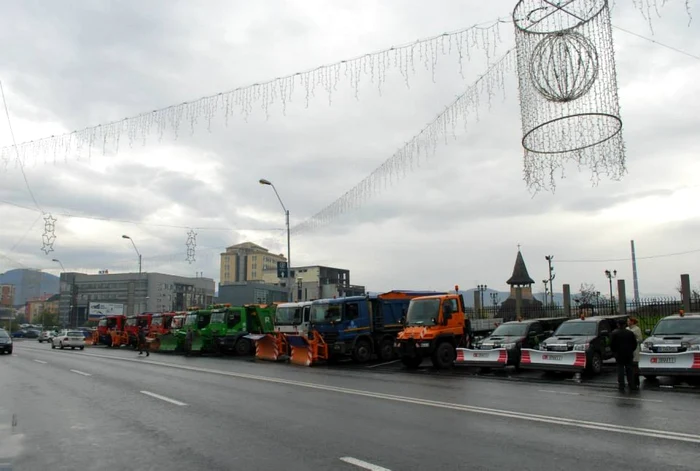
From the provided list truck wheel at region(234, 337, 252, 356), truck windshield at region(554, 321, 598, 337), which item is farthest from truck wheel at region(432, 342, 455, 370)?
truck wheel at region(234, 337, 252, 356)

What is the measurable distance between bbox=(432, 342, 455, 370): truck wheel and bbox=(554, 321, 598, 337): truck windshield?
3978 mm

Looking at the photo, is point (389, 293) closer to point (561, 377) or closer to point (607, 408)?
point (561, 377)

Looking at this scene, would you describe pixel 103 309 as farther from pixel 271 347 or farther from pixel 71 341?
pixel 271 347

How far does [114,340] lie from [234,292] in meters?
58.5

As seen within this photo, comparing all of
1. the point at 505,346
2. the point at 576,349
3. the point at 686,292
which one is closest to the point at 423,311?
the point at 505,346

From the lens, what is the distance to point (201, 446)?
752 cm

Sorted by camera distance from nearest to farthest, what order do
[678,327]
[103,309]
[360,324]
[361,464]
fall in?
[361,464], [678,327], [360,324], [103,309]

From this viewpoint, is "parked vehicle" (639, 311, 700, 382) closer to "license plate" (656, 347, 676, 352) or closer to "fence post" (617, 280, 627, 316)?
"license plate" (656, 347, 676, 352)

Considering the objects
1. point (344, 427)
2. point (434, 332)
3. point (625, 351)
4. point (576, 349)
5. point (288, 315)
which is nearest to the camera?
point (344, 427)

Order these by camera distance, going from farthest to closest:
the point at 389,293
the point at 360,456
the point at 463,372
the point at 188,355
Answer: the point at 188,355 → the point at 389,293 → the point at 463,372 → the point at 360,456

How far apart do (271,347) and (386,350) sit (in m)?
5.87

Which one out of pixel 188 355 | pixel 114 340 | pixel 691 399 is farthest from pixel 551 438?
pixel 114 340

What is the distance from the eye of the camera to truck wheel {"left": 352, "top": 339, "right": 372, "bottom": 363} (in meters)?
23.3

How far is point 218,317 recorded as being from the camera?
108 ft
